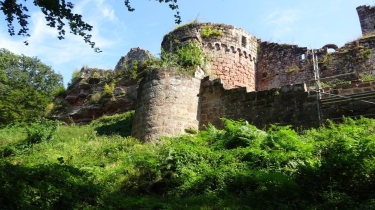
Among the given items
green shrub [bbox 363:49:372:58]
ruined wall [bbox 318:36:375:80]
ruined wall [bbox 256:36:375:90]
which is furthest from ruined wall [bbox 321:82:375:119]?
green shrub [bbox 363:49:372:58]

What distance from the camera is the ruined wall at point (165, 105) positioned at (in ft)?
40.1

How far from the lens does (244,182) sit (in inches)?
283

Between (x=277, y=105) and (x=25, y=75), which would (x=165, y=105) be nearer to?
(x=277, y=105)

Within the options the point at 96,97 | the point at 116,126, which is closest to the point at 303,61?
the point at 116,126

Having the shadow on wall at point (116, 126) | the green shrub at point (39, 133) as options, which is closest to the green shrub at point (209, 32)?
the shadow on wall at point (116, 126)

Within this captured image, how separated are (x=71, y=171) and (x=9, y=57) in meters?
34.7

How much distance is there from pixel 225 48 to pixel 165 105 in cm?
669

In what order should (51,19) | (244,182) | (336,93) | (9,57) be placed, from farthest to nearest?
(9,57) < (336,93) < (51,19) < (244,182)

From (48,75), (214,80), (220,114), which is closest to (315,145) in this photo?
(220,114)

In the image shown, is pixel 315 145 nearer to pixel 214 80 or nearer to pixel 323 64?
pixel 214 80

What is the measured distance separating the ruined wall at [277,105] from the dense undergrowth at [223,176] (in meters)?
0.68

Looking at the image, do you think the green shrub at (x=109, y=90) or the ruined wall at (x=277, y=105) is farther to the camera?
the green shrub at (x=109, y=90)

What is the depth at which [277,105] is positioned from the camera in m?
11.7

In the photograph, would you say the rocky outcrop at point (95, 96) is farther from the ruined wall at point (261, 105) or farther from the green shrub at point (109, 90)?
the ruined wall at point (261, 105)
